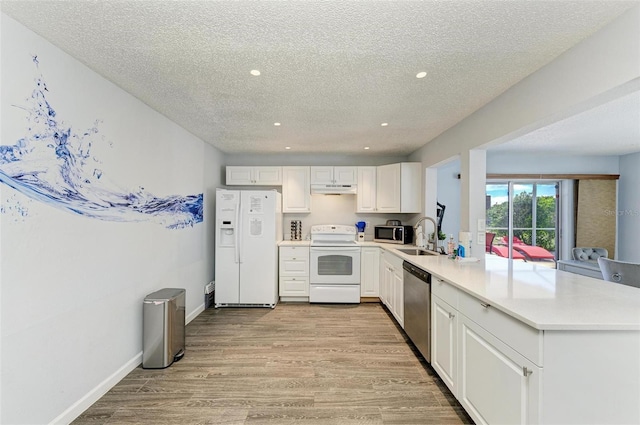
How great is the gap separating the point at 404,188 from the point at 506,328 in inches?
122

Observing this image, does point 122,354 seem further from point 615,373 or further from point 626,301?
point 626,301

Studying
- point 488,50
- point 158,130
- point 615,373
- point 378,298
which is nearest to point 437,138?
point 488,50

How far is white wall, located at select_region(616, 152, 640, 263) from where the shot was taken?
4.32 metres

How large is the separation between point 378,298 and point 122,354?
333 centimetres

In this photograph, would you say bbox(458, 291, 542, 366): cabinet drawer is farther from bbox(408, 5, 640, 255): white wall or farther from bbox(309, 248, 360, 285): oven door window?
bbox(309, 248, 360, 285): oven door window

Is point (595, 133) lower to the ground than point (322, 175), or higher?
higher

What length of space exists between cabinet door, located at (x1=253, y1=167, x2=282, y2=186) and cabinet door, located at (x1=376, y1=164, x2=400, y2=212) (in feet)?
5.60

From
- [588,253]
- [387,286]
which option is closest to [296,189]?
[387,286]

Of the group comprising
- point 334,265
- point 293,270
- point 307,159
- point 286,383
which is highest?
point 307,159

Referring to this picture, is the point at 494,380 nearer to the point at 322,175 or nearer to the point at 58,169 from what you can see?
the point at 58,169

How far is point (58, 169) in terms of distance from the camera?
1771mm

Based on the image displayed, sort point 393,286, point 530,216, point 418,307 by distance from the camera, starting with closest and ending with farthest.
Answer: point 418,307 → point 393,286 → point 530,216

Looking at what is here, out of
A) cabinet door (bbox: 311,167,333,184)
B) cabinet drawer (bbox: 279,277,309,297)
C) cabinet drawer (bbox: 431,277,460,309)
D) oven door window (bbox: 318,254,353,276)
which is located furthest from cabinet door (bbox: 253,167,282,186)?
cabinet drawer (bbox: 431,277,460,309)

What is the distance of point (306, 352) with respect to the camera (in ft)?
9.01
